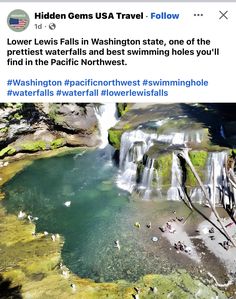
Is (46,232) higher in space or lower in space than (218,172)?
lower

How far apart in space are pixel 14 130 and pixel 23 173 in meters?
6.12

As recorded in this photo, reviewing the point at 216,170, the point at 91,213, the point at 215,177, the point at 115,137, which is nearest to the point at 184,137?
the point at 216,170

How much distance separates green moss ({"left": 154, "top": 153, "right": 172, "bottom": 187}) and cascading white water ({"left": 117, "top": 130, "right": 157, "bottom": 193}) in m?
3.61

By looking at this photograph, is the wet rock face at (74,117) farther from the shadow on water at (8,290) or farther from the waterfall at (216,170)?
the shadow on water at (8,290)

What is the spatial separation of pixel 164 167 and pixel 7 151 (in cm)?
2169

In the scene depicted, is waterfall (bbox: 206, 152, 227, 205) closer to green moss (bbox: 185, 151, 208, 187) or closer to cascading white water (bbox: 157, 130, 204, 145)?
green moss (bbox: 185, 151, 208, 187)

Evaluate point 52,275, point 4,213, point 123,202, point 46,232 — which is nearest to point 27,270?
point 52,275

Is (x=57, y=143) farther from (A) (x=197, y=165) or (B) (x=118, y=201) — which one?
(A) (x=197, y=165)

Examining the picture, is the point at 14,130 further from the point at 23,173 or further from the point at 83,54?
the point at 83,54

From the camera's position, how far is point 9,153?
49406 millimetres

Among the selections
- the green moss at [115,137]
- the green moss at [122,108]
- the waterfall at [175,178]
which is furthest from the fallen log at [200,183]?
the green moss at [122,108]

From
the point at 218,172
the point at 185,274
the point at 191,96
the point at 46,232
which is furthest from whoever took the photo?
the point at 218,172

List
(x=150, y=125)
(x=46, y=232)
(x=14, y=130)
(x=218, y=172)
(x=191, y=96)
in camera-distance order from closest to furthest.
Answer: (x=191, y=96)
(x=46, y=232)
(x=218, y=172)
(x=150, y=125)
(x=14, y=130)

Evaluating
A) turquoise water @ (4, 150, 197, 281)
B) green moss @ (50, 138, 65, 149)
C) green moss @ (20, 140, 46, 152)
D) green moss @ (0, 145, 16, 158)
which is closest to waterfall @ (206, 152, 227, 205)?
turquoise water @ (4, 150, 197, 281)
